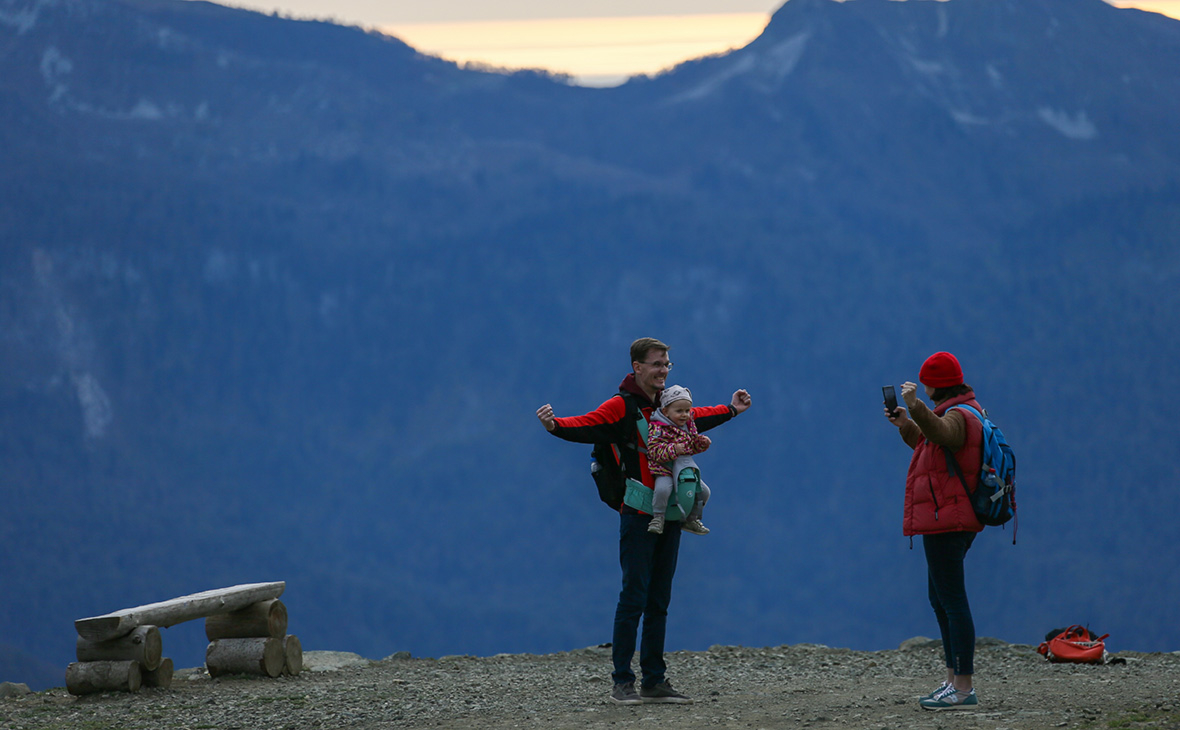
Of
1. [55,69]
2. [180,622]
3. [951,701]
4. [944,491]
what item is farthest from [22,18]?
[951,701]

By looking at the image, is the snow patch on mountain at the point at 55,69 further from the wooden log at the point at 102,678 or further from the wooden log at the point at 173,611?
the wooden log at the point at 102,678

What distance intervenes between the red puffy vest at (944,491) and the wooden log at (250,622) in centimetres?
536

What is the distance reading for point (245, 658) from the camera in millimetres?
8422

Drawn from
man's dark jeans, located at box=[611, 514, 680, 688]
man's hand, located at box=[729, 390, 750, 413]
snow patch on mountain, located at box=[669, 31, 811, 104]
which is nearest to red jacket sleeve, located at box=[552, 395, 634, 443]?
man's dark jeans, located at box=[611, 514, 680, 688]

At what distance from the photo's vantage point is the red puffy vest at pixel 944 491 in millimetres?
5160

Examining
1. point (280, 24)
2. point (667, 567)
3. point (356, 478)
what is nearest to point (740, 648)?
point (667, 567)

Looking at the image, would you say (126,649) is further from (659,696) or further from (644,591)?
(644,591)

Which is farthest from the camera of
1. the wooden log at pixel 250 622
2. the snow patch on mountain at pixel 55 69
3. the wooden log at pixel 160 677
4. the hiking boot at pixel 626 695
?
the snow patch on mountain at pixel 55 69

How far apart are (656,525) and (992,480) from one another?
5.46 ft

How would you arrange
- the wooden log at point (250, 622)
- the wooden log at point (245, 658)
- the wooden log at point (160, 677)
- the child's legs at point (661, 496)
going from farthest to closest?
1. the wooden log at point (250, 622)
2. the wooden log at point (245, 658)
3. the wooden log at point (160, 677)
4. the child's legs at point (661, 496)

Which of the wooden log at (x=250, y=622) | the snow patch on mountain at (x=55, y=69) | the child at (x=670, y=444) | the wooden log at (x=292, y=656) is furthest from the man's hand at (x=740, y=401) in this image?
the snow patch on mountain at (x=55, y=69)

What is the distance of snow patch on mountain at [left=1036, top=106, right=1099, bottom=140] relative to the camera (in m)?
67.9

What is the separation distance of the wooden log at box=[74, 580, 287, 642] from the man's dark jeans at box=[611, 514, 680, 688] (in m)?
3.46

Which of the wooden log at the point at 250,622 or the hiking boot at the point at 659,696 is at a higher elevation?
the wooden log at the point at 250,622
